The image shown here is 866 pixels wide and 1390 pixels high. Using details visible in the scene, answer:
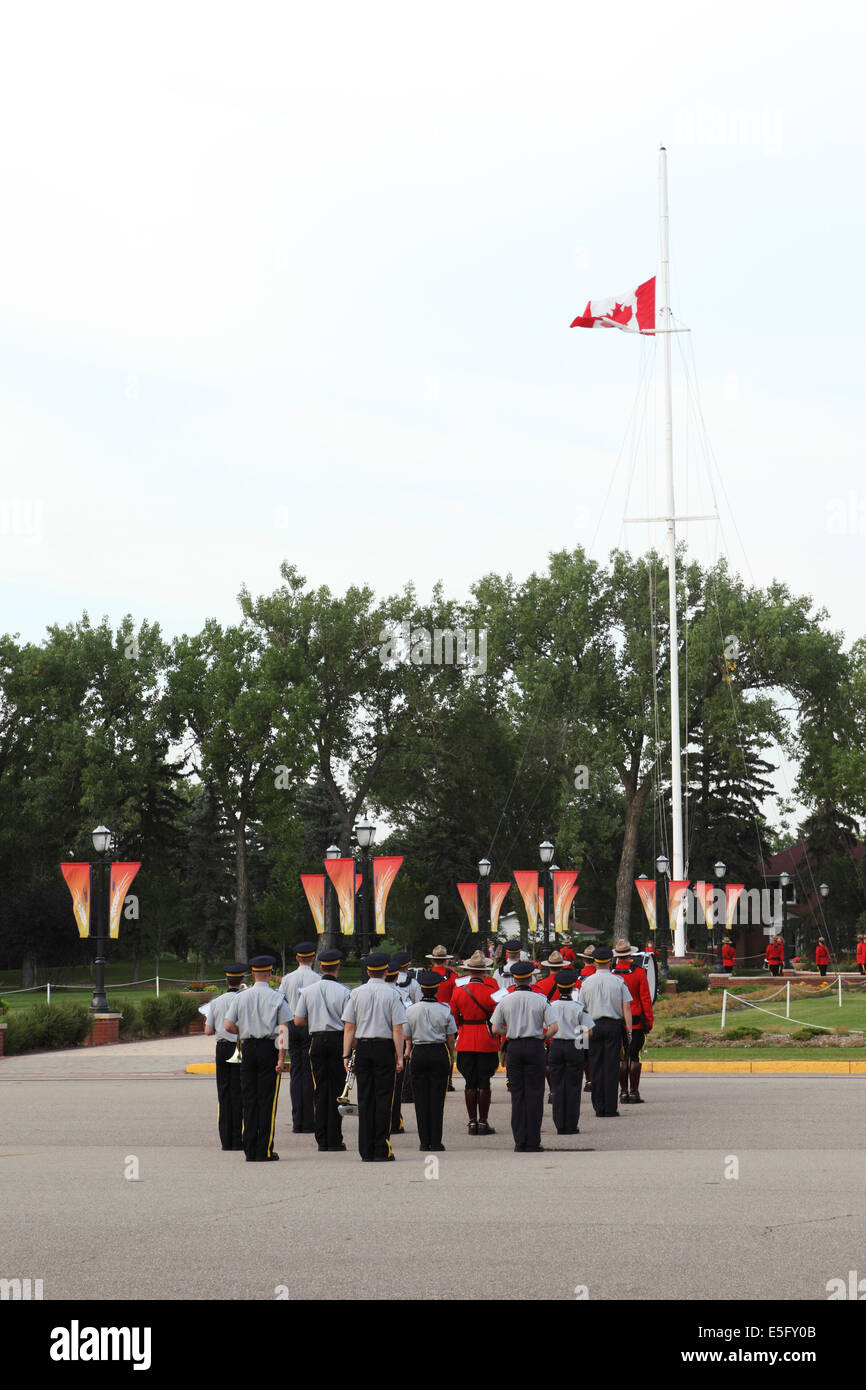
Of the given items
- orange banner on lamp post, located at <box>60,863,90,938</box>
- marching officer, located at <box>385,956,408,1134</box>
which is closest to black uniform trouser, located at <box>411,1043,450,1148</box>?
marching officer, located at <box>385,956,408,1134</box>

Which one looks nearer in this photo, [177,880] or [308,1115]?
[308,1115]

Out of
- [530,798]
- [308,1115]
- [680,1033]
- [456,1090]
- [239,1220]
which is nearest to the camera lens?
[239,1220]

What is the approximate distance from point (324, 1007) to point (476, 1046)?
109 inches

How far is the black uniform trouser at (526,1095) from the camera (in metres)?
14.2

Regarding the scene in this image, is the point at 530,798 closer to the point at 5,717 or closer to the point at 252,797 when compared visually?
the point at 252,797

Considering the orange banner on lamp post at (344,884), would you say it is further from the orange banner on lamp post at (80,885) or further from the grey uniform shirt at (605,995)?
the grey uniform shirt at (605,995)

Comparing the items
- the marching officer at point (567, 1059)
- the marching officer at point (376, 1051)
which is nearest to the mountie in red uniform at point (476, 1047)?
the marching officer at point (567, 1059)

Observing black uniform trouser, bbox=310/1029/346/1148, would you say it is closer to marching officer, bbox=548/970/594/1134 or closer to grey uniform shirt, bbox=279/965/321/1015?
grey uniform shirt, bbox=279/965/321/1015

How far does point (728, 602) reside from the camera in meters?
75.9

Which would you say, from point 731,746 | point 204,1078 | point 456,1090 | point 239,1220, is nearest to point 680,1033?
point 456,1090

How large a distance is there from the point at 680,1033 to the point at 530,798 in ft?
168

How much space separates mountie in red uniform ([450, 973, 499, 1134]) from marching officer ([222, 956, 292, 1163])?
3123 mm

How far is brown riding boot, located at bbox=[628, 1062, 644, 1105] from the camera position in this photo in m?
18.6

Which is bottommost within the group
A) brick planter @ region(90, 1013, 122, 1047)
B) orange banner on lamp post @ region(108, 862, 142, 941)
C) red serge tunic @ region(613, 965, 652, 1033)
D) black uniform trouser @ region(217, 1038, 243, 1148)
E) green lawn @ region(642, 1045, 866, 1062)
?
brick planter @ region(90, 1013, 122, 1047)
